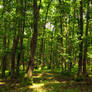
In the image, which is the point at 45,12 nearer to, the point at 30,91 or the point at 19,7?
the point at 19,7

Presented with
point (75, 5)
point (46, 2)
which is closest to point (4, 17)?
point (75, 5)

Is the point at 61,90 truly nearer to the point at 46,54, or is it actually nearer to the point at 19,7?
the point at 19,7

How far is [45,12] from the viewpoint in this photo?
2777 centimetres

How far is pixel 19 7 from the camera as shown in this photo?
13.8m

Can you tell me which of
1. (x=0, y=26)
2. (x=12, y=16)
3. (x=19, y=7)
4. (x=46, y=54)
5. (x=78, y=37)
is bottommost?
(x=46, y=54)

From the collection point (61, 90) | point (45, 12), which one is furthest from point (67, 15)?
point (61, 90)

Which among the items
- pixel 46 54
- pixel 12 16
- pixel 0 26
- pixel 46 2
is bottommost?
pixel 46 54

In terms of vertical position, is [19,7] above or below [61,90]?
above

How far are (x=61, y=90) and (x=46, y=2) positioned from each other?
19.1 m

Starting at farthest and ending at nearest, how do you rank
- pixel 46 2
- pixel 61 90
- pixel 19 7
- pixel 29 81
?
pixel 46 2
pixel 19 7
pixel 29 81
pixel 61 90

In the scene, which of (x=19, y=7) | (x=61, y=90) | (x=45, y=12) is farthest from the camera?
(x=45, y=12)

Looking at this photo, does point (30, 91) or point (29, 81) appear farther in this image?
point (29, 81)

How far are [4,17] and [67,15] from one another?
1124 cm

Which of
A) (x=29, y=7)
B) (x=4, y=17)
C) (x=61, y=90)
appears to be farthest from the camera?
(x=29, y=7)
